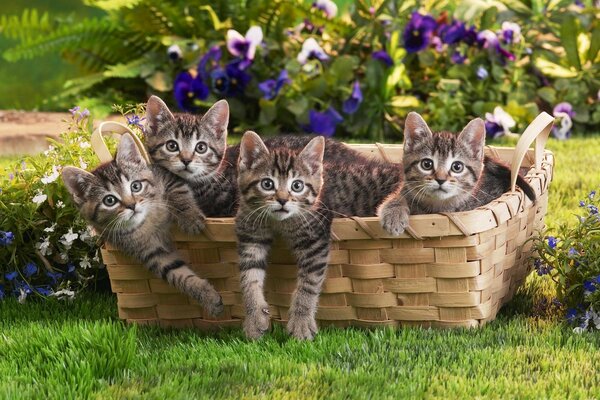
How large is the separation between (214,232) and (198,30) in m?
4.09

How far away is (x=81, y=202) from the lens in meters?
3.33

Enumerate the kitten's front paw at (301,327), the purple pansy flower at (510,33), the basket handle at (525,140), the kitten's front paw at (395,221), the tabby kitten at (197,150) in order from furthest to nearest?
1. the purple pansy flower at (510,33)
2. the tabby kitten at (197,150)
3. the basket handle at (525,140)
4. the kitten's front paw at (301,327)
5. the kitten's front paw at (395,221)

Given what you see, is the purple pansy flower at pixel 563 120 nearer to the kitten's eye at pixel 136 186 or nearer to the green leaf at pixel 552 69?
the green leaf at pixel 552 69

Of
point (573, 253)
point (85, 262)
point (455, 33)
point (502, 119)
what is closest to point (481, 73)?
point (455, 33)

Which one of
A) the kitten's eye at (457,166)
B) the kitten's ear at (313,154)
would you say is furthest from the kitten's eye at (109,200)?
the kitten's eye at (457,166)

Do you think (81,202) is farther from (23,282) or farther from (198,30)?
(198,30)

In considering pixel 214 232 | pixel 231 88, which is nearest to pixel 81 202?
pixel 214 232

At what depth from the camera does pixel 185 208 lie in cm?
339

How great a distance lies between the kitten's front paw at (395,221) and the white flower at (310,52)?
3.53 m

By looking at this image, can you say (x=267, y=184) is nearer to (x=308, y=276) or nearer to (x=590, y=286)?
(x=308, y=276)

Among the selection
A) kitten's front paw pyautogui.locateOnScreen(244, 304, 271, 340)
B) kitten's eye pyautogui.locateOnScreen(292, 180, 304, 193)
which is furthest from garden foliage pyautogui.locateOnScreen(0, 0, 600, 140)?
kitten's front paw pyautogui.locateOnScreen(244, 304, 271, 340)

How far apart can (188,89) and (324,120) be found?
3.30ft

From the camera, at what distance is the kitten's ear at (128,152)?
132 inches

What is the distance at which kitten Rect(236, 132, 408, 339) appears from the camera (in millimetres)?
3215
